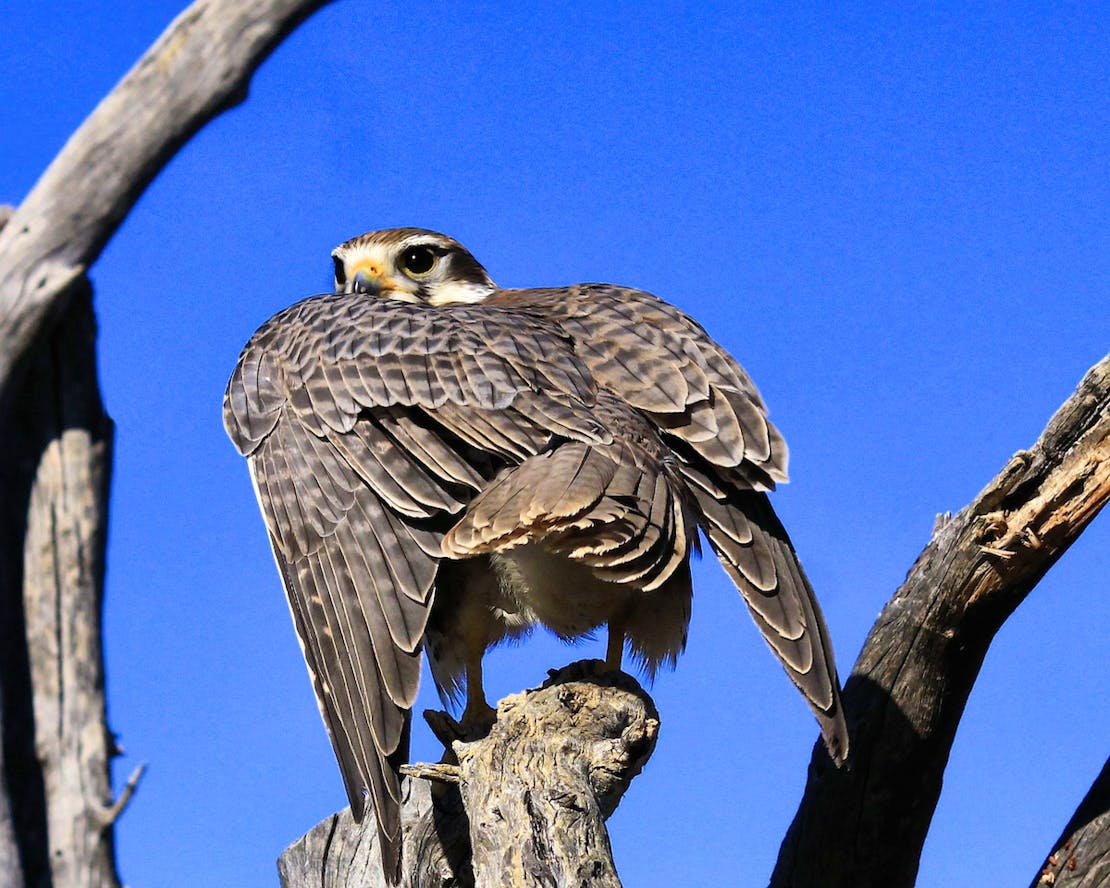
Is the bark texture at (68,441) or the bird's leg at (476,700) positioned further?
the bird's leg at (476,700)

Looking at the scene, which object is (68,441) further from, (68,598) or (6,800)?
(6,800)

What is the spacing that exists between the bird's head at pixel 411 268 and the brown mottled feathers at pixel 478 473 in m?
0.83

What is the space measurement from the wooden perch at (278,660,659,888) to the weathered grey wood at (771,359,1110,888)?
42.9 inches

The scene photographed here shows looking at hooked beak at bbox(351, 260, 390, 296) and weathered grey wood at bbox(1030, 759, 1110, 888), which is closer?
Answer: weathered grey wood at bbox(1030, 759, 1110, 888)

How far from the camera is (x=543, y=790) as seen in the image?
2971 mm

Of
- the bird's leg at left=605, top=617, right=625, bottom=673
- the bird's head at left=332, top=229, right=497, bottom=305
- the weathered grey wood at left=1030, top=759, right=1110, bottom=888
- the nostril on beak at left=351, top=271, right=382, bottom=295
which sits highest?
the bird's head at left=332, top=229, right=497, bottom=305

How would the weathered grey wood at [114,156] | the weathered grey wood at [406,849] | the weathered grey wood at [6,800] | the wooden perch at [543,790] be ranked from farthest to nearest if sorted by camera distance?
the weathered grey wood at [406,849] → the wooden perch at [543,790] → the weathered grey wood at [114,156] → the weathered grey wood at [6,800]

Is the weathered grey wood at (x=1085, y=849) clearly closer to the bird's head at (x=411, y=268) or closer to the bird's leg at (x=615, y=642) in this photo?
the bird's leg at (x=615, y=642)

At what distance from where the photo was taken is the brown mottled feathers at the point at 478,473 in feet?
11.9

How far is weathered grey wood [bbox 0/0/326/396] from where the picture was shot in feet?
6.81

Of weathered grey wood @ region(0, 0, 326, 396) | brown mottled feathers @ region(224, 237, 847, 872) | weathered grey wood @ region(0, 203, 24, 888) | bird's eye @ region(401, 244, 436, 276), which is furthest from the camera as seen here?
bird's eye @ region(401, 244, 436, 276)

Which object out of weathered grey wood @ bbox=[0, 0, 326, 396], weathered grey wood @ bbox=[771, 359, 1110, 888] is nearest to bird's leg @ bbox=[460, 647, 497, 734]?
weathered grey wood @ bbox=[771, 359, 1110, 888]

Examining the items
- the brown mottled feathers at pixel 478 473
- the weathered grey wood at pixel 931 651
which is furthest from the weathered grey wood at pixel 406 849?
the weathered grey wood at pixel 931 651

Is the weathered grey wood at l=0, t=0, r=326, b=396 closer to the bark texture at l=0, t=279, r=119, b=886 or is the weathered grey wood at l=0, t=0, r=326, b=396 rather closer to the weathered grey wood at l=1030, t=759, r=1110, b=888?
the bark texture at l=0, t=279, r=119, b=886
